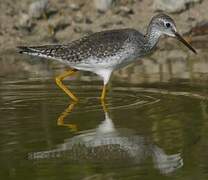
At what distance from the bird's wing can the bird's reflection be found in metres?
2.00

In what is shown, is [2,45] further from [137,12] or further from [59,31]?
[137,12]

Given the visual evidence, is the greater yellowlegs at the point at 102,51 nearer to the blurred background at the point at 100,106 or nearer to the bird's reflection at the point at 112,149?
the blurred background at the point at 100,106

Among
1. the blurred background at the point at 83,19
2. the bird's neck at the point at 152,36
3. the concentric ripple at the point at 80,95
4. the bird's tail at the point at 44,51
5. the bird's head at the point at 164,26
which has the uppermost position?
the bird's head at the point at 164,26

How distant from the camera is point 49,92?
1233cm

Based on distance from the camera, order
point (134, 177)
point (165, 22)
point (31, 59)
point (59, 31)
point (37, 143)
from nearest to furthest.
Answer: point (134, 177)
point (37, 143)
point (165, 22)
point (31, 59)
point (59, 31)

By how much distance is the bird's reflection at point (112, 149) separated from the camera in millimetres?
8314

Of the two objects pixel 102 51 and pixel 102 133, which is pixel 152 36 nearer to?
pixel 102 51

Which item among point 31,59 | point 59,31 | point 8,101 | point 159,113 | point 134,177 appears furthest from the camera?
point 59,31

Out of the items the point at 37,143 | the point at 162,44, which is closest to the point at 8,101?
the point at 37,143

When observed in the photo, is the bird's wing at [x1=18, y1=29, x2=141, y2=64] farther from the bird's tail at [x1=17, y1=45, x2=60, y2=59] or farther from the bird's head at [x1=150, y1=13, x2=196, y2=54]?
the bird's head at [x1=150, y1=13, x2=196, y2=54]

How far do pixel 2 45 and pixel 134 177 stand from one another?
9008 mm

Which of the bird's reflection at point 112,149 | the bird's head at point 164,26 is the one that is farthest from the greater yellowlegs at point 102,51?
the bird's reflection at point 112,149

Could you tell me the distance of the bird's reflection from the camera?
8314 mm

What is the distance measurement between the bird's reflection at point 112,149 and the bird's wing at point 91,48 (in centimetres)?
200
